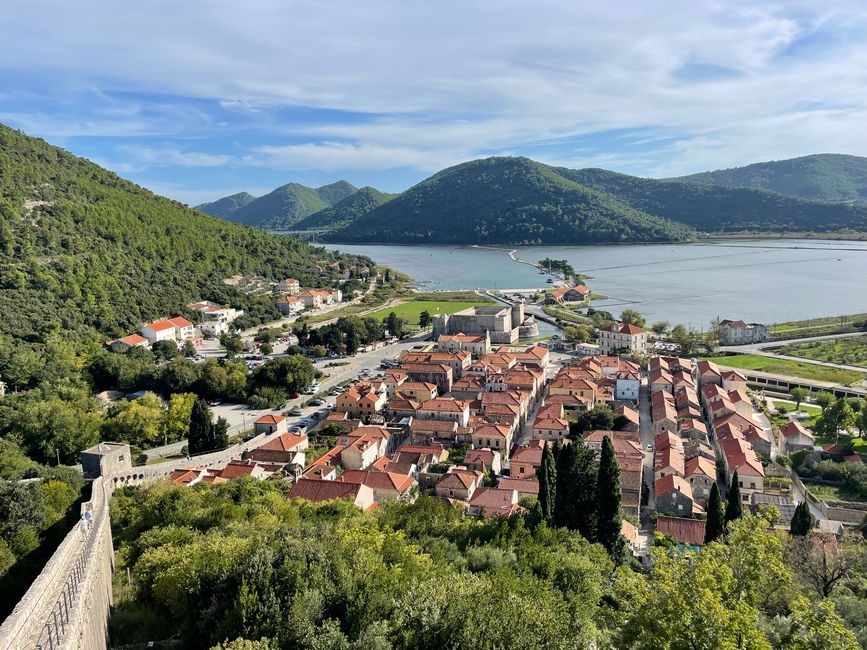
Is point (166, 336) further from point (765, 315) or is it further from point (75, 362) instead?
point (765, 315)

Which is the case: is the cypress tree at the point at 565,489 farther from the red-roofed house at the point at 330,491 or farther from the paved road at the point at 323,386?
the paved road at the point at 323,386

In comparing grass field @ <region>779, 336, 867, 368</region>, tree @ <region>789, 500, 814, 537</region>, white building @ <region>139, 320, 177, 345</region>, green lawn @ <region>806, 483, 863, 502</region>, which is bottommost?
green lawn @ <region>806, 483, 863, 502</region>

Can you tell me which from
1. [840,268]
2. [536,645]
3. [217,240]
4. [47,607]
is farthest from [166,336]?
Answer: [840,268]

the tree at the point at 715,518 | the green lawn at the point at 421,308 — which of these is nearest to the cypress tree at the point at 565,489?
the tree at the point at 715,518

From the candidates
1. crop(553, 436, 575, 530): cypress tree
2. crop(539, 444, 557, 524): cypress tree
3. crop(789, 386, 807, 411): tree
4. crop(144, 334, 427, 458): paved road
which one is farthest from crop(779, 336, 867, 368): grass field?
crop(539, 444, 557, 524): cypress tree

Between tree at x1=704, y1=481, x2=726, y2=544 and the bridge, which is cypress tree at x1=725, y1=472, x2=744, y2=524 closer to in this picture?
tree at x1=704, y1=481, x2=726, y2=544

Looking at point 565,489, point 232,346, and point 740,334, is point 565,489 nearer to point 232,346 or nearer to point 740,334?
point 232,346

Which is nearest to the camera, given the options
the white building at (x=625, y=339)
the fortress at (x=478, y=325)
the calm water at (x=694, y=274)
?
the white building at (x=625, y=339)
